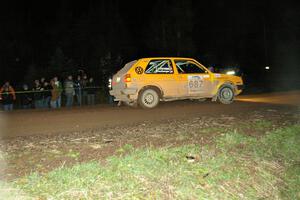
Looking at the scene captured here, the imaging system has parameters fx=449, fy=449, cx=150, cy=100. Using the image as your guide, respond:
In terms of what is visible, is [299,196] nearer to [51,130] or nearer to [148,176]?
[148,176]

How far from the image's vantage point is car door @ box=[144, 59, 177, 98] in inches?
579

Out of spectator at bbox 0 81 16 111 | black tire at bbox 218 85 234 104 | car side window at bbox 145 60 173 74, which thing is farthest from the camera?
spectator at bbox 0 81 16 111

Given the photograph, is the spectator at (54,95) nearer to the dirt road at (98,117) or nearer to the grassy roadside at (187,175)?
the dirt road at (98,117)

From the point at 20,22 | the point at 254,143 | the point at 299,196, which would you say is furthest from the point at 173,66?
the point at 20,22

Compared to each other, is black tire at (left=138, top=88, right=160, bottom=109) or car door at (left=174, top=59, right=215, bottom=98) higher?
car door at (left=174, top=59, right=215, bottom=98)

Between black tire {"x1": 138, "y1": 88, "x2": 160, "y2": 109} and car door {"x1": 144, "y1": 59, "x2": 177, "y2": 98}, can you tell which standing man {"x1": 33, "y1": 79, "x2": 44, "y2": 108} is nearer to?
black tire {"x1": 138, "y1": 88, "x2": 160, "y2": 109}

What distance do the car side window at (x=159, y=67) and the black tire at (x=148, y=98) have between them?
2.04 feet

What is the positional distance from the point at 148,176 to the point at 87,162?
1101 millimetres

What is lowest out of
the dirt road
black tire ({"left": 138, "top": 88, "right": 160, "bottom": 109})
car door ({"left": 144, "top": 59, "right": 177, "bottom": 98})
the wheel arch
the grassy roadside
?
the grassy roadside

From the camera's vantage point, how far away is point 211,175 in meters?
7.14

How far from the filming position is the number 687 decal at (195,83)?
50.0 ft

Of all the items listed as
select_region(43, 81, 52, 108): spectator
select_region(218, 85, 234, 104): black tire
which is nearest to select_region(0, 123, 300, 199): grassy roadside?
select_region(218, 85, 234, 104): black tire

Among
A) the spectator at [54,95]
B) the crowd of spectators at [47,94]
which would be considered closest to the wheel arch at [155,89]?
the crowd of spectators at [47,94]

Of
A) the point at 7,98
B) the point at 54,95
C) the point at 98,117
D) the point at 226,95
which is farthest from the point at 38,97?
the point at 226,95
